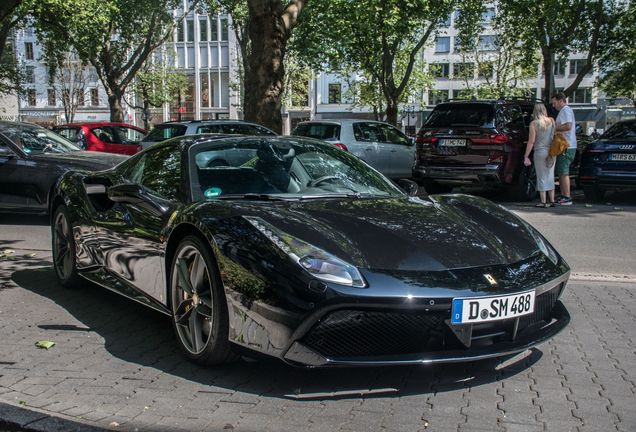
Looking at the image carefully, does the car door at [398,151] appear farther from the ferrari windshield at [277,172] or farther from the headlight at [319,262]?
the headlight at [319,262]

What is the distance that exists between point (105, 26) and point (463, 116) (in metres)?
21.8

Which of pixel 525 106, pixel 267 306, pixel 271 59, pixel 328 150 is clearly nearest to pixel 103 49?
pixel 271 59

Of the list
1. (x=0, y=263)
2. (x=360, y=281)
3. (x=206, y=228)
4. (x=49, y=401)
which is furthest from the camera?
(x=0, y=263)

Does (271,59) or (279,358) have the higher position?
(271,59)

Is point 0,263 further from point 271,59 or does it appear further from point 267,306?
point 271,59

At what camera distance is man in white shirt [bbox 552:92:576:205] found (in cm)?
1075

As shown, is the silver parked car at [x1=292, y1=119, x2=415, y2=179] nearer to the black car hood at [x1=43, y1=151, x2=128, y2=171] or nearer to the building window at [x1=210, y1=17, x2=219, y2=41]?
the black car hood at [x1=43, y1=151, x2=128, y2=171]

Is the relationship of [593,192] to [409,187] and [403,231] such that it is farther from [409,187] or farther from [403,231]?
[403,231]

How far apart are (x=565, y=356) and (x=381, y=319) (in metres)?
1.48

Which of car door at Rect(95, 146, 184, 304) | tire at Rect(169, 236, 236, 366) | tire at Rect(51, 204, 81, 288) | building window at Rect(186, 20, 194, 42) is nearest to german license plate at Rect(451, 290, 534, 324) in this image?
tire at Rect(169, 236, 236, 366)

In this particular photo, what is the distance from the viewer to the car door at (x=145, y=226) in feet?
12.4

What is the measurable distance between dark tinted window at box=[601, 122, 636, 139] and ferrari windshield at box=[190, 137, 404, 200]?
8316 mm

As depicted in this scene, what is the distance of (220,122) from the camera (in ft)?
42.4

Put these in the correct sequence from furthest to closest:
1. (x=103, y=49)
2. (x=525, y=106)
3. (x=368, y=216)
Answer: (x=103, y=49) < (x=525, y=106) < (x=368, y=216)
